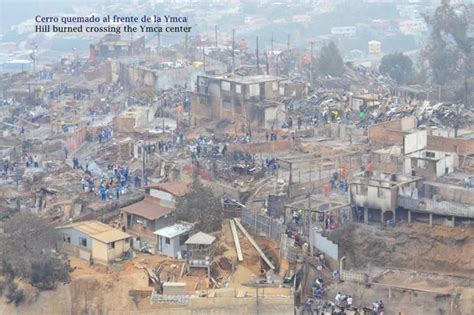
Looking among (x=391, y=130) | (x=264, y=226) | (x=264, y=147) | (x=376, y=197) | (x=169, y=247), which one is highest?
(x=391, y=130)

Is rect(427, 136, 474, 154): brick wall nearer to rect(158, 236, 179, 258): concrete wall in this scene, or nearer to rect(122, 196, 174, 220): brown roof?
rect(122, 196, 174, 220): brown roof

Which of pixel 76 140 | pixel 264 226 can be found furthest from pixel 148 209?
pixel 76 140

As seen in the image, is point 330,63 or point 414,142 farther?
point 330,63

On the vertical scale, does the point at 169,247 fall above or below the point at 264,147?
below

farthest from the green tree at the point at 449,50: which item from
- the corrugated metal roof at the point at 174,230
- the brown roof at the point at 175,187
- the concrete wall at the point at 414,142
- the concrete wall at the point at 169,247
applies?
the concrete wall at the point at 169,247

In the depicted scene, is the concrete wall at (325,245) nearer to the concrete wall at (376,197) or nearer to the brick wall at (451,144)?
the concrete wall at (376,197)

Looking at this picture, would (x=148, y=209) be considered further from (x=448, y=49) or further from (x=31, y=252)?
(x=448, y=49)
